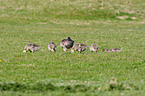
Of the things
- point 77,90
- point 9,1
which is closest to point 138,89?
point 77,90

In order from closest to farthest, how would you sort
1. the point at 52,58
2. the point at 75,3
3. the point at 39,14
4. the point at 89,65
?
1. the point at 89,65
2. the point at 52,58
3. the point at 39,14
4. the point at 75,3

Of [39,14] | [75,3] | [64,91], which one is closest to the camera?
[64,91]

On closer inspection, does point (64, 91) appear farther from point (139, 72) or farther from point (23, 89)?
point (139, 72)

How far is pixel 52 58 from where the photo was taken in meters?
14.9

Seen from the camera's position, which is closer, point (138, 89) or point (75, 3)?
point (138, 89)

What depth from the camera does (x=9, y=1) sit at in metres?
67.4

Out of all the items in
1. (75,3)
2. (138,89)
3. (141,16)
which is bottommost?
(138,89)

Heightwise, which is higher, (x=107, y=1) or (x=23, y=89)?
(x=107, y=1)

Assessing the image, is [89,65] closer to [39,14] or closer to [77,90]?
[77,90]

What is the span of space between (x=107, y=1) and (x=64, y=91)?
205ft

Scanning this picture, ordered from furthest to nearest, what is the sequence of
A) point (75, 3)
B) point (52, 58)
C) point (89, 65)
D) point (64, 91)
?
point (75, 3) → point (52, 58) → point (89, 65) → point (64, 91)

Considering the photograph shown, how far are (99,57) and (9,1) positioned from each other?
57373mm

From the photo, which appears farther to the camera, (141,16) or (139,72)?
(141,16)

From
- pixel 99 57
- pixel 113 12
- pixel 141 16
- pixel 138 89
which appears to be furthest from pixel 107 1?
pixel 138 89
